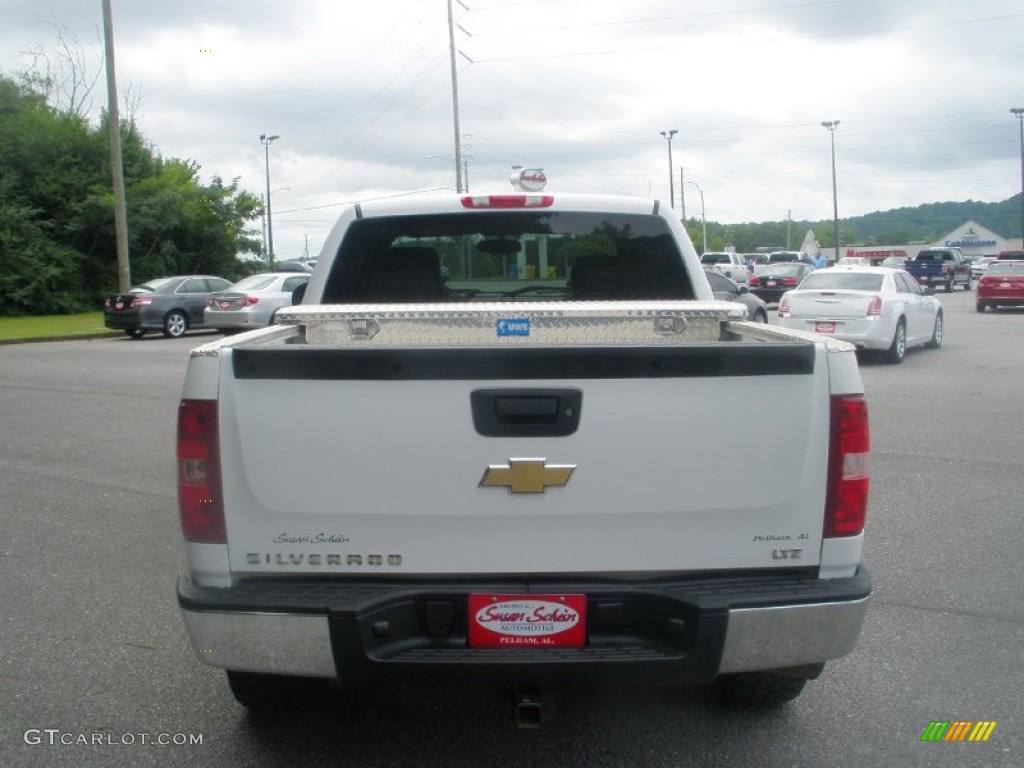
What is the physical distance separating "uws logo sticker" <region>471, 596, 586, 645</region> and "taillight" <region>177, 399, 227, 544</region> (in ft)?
2.67

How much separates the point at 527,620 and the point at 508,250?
2748mm

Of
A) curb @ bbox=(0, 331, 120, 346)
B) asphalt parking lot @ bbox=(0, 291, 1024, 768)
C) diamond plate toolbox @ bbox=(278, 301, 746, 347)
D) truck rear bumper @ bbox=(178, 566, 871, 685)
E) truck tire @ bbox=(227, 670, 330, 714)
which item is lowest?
asphalt parking lot @ bbox=(0, 291, 1024, 768)

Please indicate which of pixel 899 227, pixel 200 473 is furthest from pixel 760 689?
pixel 899 227

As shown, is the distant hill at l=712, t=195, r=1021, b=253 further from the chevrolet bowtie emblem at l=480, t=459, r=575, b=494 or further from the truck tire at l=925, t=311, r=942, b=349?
the chevrolet bowtie emblem at l=480, t=459, r=575, b=494

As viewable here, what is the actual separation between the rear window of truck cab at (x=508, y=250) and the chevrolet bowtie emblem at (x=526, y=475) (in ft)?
7.96

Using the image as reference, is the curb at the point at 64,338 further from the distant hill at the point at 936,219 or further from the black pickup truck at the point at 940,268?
the distant hill at the point at 936,219

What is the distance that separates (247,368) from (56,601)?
122 inches

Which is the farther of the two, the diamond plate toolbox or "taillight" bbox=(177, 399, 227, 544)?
the diamond plate toolbox

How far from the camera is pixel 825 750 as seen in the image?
12.0ft

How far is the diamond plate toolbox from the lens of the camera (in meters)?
4.16

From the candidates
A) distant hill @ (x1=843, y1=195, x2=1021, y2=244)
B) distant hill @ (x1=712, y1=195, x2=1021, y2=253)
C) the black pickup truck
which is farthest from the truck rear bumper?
distant hill @ (x1=843, y1=195, x2=1021, y2=244)

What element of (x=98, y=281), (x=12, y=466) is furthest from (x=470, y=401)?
(x=98, y=281)

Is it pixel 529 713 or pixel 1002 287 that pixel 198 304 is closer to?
pixel 1002 287

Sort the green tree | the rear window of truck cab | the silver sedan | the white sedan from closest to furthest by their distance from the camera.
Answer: the rear window of truck cab
the white sedan
the silver sedan
the green tree
